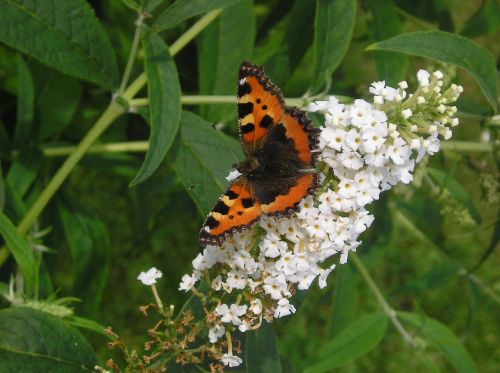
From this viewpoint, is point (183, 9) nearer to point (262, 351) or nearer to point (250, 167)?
point (250, 167)

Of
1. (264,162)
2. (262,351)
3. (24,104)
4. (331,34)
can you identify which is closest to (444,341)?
(262,351)

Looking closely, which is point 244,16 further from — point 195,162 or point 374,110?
point 374,110

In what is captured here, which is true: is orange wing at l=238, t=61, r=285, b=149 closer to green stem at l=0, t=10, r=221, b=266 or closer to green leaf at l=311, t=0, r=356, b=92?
green leaf at l=311, t=0, r=356, b=92

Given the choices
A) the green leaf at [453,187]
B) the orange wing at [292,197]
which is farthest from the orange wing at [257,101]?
the green leaf at [453,187]

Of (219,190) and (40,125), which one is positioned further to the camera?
(40,125)

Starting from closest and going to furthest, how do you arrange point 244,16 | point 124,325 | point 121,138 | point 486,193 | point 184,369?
point 184,369 < point 486,193 < point 244,16 < point 121,138 < point 124,325

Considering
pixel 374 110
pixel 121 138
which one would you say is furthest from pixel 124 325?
pixel 374 110

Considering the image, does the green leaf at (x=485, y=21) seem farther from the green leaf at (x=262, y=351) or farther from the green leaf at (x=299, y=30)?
the green leaf at (x=262, y=351)
